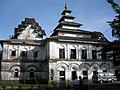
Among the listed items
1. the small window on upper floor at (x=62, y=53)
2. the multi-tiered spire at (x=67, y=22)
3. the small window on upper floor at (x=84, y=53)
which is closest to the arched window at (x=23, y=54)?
the small window on upper floor at (x=62, y=53)

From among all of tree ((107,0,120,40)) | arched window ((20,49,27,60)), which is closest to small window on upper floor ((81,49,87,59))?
arched window ((20,49,27,60))

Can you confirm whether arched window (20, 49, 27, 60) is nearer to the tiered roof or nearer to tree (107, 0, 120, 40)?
the tiered roof

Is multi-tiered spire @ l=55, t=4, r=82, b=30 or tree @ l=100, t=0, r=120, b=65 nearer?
tree @ l=100, t=0, r=120, b=65

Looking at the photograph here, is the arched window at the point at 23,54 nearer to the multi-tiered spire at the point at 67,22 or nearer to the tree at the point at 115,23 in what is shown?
the multi-tiered spire at the point at 67,22

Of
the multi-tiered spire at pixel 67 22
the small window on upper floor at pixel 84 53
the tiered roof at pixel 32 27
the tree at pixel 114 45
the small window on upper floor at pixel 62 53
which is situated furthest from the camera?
the tiered roof at pixel 32 27

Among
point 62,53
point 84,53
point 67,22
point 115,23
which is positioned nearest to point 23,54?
point 62,53

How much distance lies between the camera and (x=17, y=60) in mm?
38969

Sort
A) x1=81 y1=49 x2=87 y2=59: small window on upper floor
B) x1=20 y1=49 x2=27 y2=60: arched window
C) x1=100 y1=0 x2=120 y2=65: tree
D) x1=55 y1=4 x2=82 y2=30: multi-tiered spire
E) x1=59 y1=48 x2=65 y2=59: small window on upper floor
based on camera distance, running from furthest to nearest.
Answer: x1=55 y1=4 x2=82 y2=30: multi-tiered spire → x1=20 y1=49 x2=27 y2=60: arched window → x1=81 y1=49 x2=87 y2=59: small window on upper floor → x1=59 y1=48 x2=65 y2=59: small window on upper floor → x1=100 y1=0 x2=120 y2=65: tree

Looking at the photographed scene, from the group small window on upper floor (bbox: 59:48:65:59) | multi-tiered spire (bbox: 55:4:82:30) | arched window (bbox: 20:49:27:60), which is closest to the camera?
small window on upper floor (bbox: 59:48:65:59)

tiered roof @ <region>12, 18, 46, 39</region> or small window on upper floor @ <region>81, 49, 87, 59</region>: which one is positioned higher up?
tiered roof @ <region>12, 18, 46, 39</region>

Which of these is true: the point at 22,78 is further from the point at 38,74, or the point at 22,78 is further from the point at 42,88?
the point at 42,88

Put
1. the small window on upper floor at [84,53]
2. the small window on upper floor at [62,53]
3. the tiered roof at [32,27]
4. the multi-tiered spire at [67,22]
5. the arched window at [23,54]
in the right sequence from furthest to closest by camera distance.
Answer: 1. the tiered roof at [32,27]
2. the multi-tiered spire at [67,22]
3. the arched window at [23,54]
4. the small window on upper floor at [84,53]
5. the small window on upper floor at [62,53]

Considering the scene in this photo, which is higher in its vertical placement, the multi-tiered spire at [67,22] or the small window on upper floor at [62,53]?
the multi-tiered spire at [67,22]

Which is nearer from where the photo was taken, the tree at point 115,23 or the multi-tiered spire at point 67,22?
the tree at point 115,23
